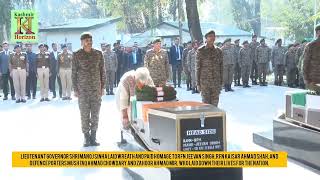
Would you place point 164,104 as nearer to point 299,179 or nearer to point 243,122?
point 299,179

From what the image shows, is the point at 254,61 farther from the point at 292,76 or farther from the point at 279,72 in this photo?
the point at 292,76

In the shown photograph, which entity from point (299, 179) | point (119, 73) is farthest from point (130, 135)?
point (119, 73)

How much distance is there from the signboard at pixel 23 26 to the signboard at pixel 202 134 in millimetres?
10546

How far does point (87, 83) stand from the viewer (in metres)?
7.64

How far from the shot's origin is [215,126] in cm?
499

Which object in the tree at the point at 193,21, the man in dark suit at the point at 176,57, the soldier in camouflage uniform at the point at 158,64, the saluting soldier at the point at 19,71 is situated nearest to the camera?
the soldier in camouflage uniform at the point at 158,64

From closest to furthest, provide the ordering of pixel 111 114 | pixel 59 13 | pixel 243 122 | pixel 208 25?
1. pixel 243 122
2. pixel 111 114
3. pixel 208 25
4. pixel 59 13

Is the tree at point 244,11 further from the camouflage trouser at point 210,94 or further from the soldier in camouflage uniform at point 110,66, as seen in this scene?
the camouflage trouser at point 210,94

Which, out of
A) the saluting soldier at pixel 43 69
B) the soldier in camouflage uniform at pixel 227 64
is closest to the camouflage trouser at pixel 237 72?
the soldier in camouflage uniform at pixel 227 64

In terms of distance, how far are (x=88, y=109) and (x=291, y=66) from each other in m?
10.0

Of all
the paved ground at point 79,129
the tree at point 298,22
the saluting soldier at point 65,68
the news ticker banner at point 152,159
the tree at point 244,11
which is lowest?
the paved ground at point 79,129

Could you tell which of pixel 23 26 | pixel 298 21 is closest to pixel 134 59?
pixel 23 26

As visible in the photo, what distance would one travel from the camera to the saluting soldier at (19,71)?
14.1 m

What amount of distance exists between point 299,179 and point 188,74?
1022 centimetres
